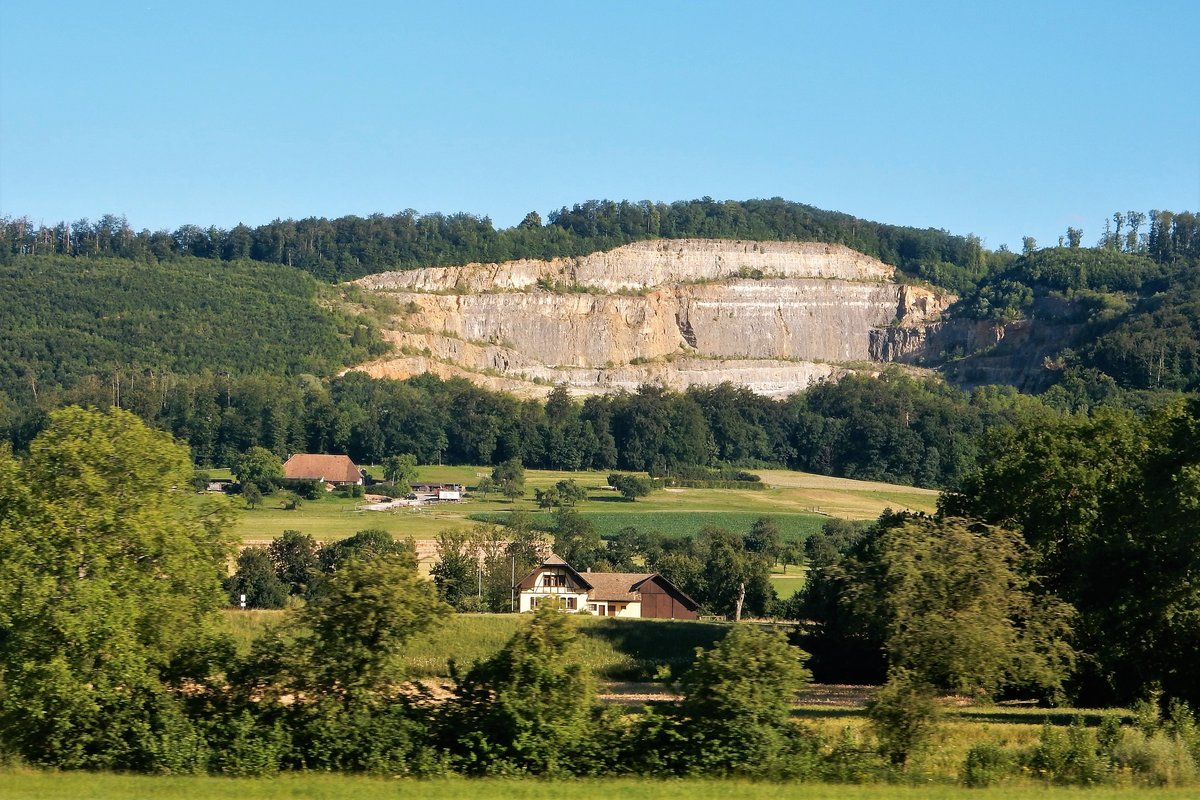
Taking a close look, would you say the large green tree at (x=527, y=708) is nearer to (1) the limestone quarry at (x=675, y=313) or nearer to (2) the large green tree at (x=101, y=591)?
(2) the large green tree at (x=101, y=591)

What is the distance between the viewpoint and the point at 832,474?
10294 centimetres

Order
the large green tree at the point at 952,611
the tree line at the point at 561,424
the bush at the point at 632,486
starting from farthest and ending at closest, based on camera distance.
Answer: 1. the tree line at the point at 561,424
2. the bush at the point at 632,486
3. the large green tree at the point at 952,611

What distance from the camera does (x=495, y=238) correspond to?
159 metres

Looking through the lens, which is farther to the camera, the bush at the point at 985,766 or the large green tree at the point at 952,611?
the large green tree at the point at 952,611

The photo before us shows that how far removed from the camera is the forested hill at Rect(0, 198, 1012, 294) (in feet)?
486

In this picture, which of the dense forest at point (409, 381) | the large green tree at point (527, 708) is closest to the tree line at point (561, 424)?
the dense forest at point (409, 381)

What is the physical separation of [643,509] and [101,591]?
5650 cm

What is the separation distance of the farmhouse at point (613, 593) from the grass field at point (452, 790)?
2778cm

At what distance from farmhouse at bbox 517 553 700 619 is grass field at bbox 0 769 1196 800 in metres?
27.8

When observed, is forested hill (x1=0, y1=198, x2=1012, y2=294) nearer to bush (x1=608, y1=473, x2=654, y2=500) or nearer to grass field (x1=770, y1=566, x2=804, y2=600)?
bush (x1=608, y1=473, x2=654, y2=500)

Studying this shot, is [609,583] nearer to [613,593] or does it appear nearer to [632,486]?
[613,593]

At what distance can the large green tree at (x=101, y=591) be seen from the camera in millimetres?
19281

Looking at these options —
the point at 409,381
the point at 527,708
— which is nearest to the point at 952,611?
the point at 527,708

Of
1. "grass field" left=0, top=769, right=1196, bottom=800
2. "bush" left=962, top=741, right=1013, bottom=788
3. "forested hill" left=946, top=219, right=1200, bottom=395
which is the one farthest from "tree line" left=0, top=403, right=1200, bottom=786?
"forested hill" left=946, top=219, right=1200, bottom=395
